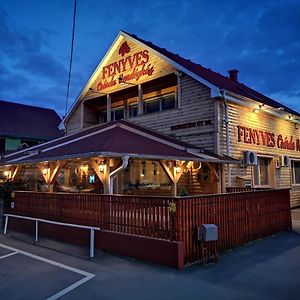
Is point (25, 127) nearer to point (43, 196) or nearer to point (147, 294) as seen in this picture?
point (43, 196)

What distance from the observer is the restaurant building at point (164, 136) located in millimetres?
11688

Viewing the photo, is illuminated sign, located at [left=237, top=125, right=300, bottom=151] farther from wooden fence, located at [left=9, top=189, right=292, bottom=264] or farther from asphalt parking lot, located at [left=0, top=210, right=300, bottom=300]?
asphalt parking lot, located at [left=0, top=210, right=300, bottom=300]

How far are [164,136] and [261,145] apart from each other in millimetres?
4919

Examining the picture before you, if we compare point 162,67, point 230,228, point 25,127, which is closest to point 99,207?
point 230,228

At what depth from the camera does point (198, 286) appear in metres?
5.50

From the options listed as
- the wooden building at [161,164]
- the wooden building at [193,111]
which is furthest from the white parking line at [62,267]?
the wooden building at [193,111]

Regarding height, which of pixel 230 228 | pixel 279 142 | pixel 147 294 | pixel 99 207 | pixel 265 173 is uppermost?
pixel 279 142

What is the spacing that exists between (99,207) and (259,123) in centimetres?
1008

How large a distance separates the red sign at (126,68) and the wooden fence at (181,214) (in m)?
8.42

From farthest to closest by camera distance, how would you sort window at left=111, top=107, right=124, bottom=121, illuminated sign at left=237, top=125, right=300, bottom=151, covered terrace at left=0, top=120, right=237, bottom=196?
window at left=111, top=107, right=124, bottom=121 → illuminated sign at left=237, top=125, right=300, bottom=151 → covered terrace at left=0, top=120, right=237, bottom=196

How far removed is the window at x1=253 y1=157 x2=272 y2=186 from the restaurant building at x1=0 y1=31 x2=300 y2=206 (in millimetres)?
48

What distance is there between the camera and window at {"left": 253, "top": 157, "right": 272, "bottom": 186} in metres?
15.6

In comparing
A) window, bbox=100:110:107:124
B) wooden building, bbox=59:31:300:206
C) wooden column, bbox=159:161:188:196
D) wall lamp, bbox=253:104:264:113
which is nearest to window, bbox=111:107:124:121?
wooden building, bbox=59:31:300:206

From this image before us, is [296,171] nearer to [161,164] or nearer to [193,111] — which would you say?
[193,111]
